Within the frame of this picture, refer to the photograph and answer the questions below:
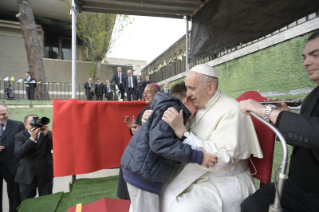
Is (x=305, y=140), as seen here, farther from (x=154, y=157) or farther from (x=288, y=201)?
(x=154, y=157)

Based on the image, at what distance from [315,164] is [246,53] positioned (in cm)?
300

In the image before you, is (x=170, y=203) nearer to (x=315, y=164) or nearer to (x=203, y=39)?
(x=315, y=164)

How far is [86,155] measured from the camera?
304cm

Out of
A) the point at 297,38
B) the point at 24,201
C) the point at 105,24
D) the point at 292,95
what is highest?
the point at 105,24

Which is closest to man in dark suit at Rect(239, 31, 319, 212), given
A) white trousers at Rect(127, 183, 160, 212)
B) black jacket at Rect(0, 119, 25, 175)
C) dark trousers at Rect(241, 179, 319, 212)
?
dark trousers at Rect(241, 179, 319, 212)

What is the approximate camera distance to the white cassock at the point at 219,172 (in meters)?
1.51

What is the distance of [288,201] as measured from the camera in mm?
1420

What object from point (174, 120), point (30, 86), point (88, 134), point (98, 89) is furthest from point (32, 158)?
point (98, 89)

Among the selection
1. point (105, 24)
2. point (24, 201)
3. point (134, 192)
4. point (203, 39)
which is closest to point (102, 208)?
point (24, 201)

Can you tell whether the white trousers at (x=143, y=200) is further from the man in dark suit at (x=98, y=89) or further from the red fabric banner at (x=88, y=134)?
the man in dark suit at (x=98, y=89)

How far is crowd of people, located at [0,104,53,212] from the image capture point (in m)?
3.11

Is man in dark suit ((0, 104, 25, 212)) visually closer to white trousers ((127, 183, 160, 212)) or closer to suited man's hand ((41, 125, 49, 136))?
suited man's hand ((41, 125, 49, 136))

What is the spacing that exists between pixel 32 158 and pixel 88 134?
3.37ft

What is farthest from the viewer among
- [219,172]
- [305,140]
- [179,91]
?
[179,91]
